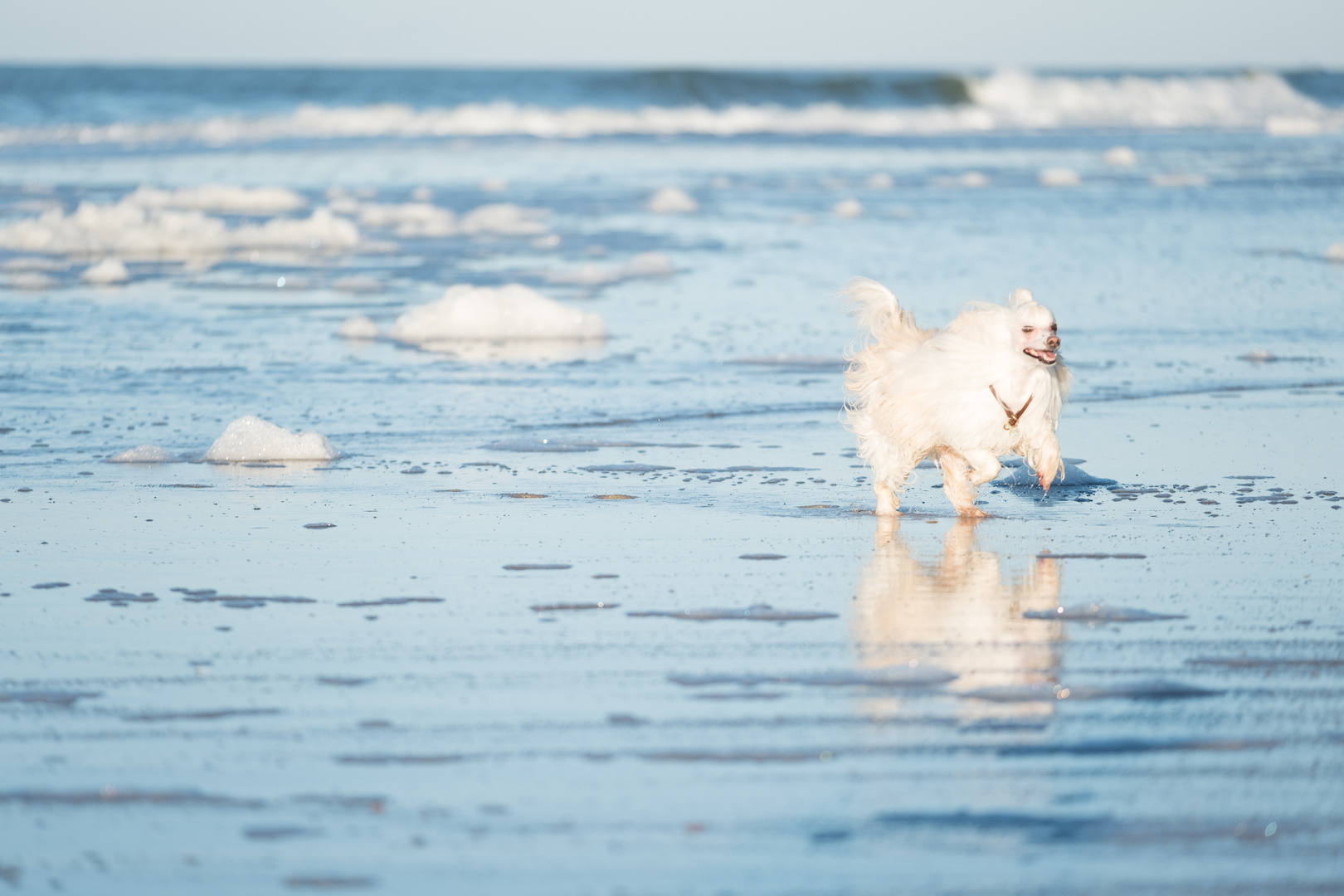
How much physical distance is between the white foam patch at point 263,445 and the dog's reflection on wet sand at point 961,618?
8.64 ft

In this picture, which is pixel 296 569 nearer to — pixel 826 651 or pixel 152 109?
pixel 826 651

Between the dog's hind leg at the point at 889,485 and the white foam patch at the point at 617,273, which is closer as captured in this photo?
the dog's hind leg at the point at 889,485

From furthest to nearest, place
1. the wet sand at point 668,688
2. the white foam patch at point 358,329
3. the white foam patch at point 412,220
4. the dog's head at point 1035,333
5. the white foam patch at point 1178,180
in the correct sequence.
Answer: the white foam patch at point 1178,180, the white foam patch at point 412,220, the white foam patch at point 358,329, the dog's head at point 1035,333, the wet sand at point 668,688

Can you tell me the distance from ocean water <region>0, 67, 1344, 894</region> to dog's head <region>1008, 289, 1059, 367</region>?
672 millimetres

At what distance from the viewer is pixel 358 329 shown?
1045cm

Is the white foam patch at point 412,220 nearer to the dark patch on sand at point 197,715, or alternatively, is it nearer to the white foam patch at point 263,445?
the white foam patch at point 263,445

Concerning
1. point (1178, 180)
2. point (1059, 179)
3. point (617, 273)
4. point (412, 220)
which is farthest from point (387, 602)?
point (1178, 180)

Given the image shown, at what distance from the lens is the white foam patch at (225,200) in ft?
65.8

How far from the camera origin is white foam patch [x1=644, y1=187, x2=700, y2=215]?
19.4 m

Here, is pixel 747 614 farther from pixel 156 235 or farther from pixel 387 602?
pixel 156 235

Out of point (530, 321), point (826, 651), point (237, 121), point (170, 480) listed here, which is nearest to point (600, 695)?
point (826, 651)

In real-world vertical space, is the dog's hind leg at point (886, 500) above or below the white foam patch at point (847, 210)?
below

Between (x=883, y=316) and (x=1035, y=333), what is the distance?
826 mm

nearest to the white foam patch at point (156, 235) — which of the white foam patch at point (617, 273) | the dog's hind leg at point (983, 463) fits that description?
the white foam patch at point (617, 273)
